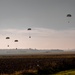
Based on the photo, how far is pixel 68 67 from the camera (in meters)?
42.1

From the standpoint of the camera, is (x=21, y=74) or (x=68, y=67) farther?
(x=68, y=67)

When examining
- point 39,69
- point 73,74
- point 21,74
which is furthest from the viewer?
point 39,69

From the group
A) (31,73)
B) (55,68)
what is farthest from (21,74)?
(55,68)

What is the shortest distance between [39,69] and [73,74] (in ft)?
23.4

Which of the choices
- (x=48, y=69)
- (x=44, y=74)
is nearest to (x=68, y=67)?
(x=48, y=69)

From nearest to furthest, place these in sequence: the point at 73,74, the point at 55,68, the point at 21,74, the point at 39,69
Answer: the point at 73,74 < the point at 21,74 < the point at 39,69 < the point at 55,68

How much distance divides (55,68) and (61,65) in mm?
2449

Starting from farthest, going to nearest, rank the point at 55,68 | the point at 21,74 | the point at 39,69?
the point at 55,68 < the point at 39,69 < the point at 21,74

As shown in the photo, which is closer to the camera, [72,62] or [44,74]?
[44,74]

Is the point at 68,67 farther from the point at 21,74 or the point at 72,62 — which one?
the point at 21,74

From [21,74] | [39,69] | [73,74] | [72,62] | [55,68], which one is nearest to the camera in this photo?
[73,74]

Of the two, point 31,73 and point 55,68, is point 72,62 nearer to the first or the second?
point 55,68

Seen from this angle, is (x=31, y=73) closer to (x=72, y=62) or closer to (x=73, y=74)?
(x=73, y=74)

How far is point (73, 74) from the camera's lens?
30531mm
